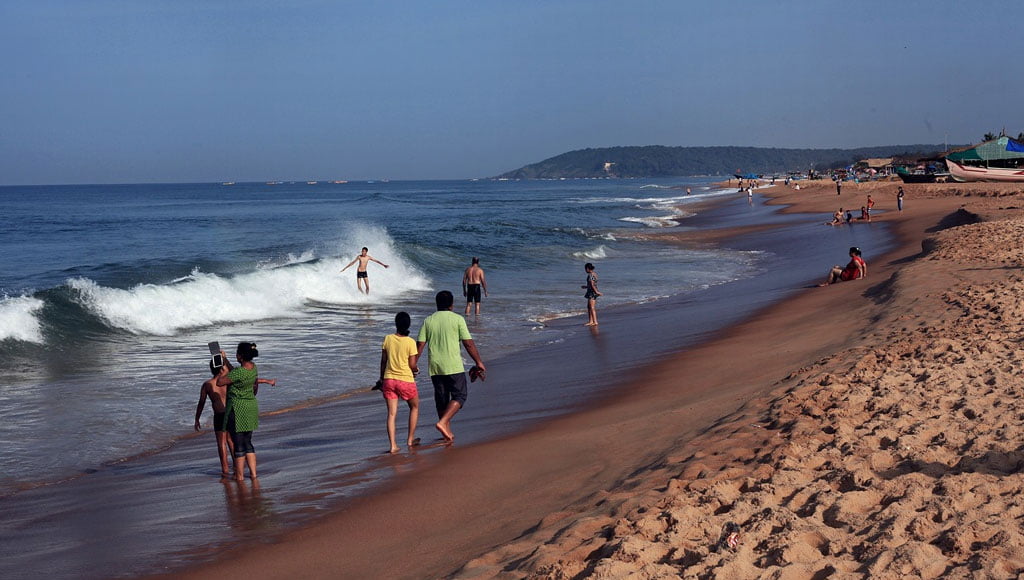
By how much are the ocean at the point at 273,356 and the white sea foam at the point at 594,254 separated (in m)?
0.11

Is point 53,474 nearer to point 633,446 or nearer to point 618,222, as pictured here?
point 633,446

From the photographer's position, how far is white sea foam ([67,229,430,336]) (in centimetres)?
1773

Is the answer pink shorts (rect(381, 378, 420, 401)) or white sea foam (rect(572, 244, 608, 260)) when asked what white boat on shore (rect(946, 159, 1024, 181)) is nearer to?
white sea foam (rect(572, 244, 608, 260))

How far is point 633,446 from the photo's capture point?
6973mm

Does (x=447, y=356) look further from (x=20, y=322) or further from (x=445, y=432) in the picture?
(x=20, y=322)

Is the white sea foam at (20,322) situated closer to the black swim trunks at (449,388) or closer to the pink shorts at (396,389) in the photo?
the pink shorts at (396,389)

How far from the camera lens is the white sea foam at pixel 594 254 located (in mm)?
33469

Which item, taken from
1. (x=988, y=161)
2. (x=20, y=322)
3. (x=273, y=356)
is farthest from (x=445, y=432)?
(x=988, y=161)

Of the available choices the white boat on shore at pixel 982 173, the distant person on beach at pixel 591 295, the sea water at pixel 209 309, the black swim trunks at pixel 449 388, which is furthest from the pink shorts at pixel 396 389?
the white boat on shore at pixel 982 173

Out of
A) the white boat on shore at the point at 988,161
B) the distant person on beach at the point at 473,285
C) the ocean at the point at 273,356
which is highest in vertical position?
the white boat on shore at the point at 988,161

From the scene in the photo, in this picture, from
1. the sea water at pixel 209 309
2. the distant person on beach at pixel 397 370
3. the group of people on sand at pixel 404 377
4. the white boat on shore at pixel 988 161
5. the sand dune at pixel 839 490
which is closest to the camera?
the sand dune at pixel 839 490

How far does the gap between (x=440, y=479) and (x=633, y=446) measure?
1.55m

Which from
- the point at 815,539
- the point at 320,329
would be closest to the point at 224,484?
the point at 815,539

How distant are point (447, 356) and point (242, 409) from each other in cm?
184
